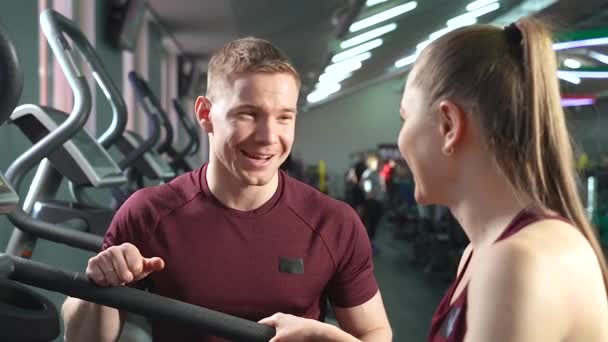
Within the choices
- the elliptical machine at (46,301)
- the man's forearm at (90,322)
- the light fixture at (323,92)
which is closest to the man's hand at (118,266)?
the elliptical machine at (46,301)

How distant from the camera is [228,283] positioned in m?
1.40

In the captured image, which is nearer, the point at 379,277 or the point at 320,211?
the point at 320,211

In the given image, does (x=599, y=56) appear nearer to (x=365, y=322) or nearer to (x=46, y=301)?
(x=365, y=322)

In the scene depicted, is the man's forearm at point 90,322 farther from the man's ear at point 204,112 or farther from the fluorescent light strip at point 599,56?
the fluorescent light strip at point 599,56

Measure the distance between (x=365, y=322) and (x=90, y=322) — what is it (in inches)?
24.3

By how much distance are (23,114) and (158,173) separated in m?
1.43

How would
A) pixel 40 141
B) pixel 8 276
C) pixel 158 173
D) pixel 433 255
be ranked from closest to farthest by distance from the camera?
pixel 8 276 → pixel 40 141 → pixel 158 173 → pixel 433 255

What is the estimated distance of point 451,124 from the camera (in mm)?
888

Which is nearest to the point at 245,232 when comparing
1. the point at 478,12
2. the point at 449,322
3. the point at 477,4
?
the point at 449,322

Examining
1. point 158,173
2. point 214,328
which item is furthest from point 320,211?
point 158,173

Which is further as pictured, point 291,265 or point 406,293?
point 406,293

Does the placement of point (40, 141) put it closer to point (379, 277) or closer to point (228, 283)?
point (228, 283)

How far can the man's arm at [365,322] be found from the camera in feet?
4.93

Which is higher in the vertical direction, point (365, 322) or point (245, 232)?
point (245, 232)
